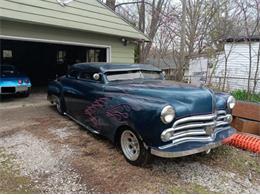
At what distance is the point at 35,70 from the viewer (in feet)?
50.6

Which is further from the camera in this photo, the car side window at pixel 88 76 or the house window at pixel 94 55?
the house window at pixel 94 55

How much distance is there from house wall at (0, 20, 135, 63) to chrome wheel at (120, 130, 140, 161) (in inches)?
188

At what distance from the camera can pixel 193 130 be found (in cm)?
345

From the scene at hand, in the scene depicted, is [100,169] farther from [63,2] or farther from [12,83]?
[63,2]

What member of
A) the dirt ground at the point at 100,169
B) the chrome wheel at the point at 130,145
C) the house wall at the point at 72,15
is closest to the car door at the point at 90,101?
the dirt ground at the point at 100,169

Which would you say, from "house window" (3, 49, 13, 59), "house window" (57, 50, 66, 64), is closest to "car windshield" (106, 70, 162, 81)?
"house window" (57, 50, 66, 64)

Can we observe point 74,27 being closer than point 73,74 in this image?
No

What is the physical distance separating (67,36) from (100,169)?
5.67 metres

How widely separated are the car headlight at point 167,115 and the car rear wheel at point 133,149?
0.54m

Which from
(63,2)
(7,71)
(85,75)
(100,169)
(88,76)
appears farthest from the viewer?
(7,71)

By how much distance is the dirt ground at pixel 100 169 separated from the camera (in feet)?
10.3

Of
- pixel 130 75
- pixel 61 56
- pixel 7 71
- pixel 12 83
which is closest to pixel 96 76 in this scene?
pixel 130 75

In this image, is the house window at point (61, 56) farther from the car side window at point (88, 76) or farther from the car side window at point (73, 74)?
the car side window at point (88, 76)

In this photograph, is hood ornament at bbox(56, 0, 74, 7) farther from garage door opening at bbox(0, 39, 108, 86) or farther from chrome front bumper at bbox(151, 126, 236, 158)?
chrome front bumper at bbox(151, 126, 236, 158)
